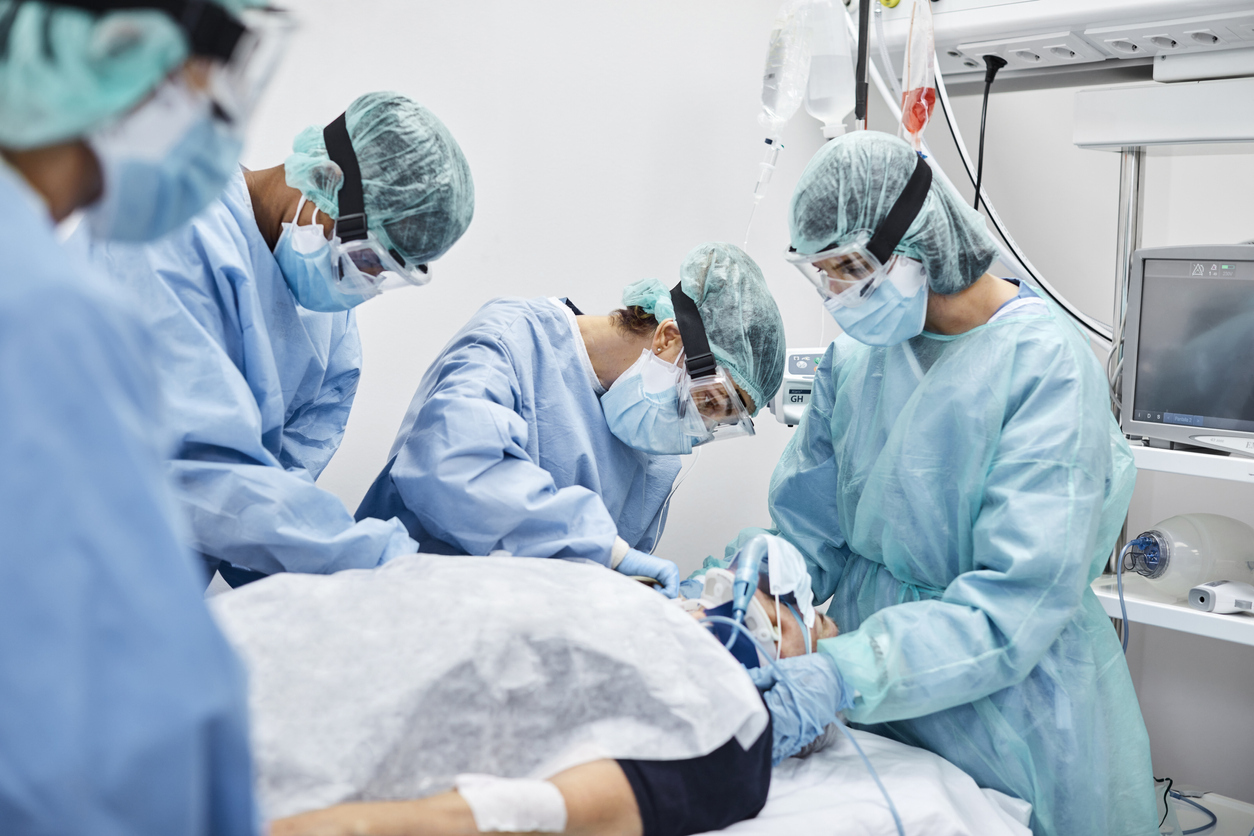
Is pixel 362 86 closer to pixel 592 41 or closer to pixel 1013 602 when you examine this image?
pixel 592 41

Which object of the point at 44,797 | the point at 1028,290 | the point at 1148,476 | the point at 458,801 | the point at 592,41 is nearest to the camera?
the point at 44,797

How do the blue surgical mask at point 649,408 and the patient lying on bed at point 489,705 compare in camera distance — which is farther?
the blue surgical mask at point 649,408

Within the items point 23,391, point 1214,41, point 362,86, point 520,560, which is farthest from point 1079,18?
point 23,391

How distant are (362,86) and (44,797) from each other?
161 centimetres

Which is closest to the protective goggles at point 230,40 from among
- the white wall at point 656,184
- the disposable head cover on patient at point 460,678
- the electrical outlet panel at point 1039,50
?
the disposable head cover on patient at point 460,678

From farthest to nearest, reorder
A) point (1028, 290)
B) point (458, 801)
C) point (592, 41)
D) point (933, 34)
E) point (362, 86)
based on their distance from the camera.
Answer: point (592, 41)
point (933, 34)
point (362, 86)
point (1028, 290)
point (458, 801)

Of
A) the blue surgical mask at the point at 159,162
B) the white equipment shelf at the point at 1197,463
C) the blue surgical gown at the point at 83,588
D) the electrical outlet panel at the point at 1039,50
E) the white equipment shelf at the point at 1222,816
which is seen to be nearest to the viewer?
the blue surgical gown at the point at 83,588

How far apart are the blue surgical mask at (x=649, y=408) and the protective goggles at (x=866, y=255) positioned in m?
0.32

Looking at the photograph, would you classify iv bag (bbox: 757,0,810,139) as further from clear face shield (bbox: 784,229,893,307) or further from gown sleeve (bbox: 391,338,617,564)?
gown sleeve (bbox: 391,338,617,564)

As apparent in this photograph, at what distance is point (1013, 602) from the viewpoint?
1.31 m

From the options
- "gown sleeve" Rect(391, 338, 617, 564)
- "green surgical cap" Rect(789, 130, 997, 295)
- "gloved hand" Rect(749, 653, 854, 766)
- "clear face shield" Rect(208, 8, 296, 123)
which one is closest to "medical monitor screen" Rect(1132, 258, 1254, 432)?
"green surgical cap" Rect(789, 130, 997, 295)

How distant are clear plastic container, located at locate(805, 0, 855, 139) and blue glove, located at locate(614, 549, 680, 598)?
1.22 m

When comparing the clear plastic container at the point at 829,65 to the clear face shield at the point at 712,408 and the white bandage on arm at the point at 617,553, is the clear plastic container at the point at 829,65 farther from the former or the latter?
the white bandage on arm at the point at 617,553

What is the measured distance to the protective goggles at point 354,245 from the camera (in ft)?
4.36
